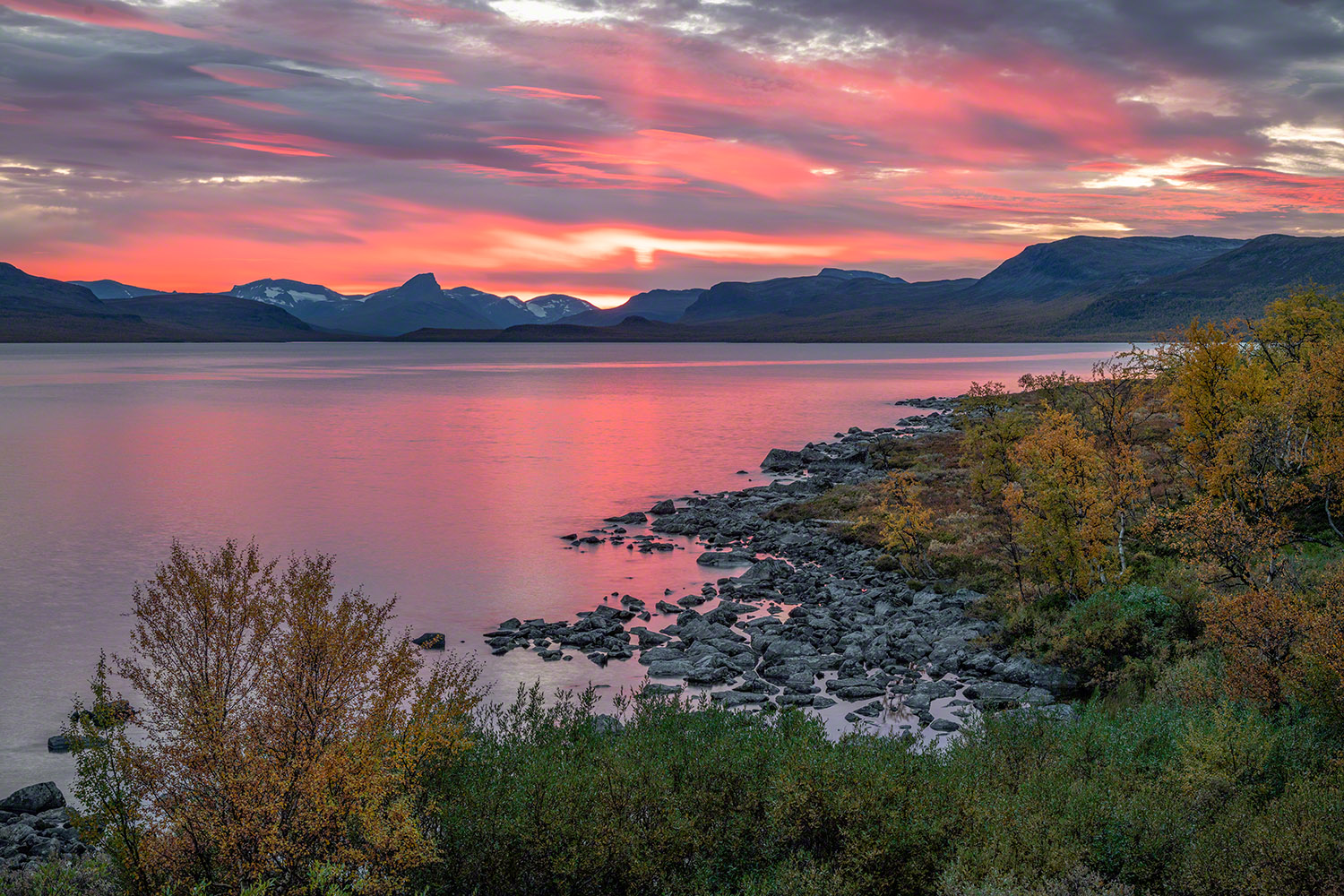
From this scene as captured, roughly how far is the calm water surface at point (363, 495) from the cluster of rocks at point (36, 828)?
A: 2.06 metres

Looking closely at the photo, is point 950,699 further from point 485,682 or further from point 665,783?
point 485,682

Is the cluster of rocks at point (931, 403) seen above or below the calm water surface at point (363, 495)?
above

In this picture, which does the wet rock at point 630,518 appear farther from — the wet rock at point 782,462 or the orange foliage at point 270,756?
the orange foliage at point 270,756

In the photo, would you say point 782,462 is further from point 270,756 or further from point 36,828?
point 270,756

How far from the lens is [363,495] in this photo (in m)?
60.9

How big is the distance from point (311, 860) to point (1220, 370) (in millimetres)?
34089

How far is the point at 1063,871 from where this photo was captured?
11391mm

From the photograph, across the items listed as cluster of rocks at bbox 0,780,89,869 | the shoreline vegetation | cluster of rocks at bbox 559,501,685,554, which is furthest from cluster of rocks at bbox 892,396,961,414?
cluster of rocks at bbox 0,780,89,869

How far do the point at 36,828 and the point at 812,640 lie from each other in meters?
21.1

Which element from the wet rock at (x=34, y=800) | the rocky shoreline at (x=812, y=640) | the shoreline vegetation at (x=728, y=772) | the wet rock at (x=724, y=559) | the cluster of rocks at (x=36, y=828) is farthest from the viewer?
the wet rock at (x=724, y=559)

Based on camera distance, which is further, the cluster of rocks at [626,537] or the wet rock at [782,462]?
the wet rock at [782,462]

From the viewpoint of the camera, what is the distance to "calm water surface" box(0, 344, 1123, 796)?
104 feet

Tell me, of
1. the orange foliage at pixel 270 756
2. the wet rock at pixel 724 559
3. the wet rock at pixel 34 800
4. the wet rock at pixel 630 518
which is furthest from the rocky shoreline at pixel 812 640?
the wet rock at pixel 34 800

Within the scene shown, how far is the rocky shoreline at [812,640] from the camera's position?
76.7ft
